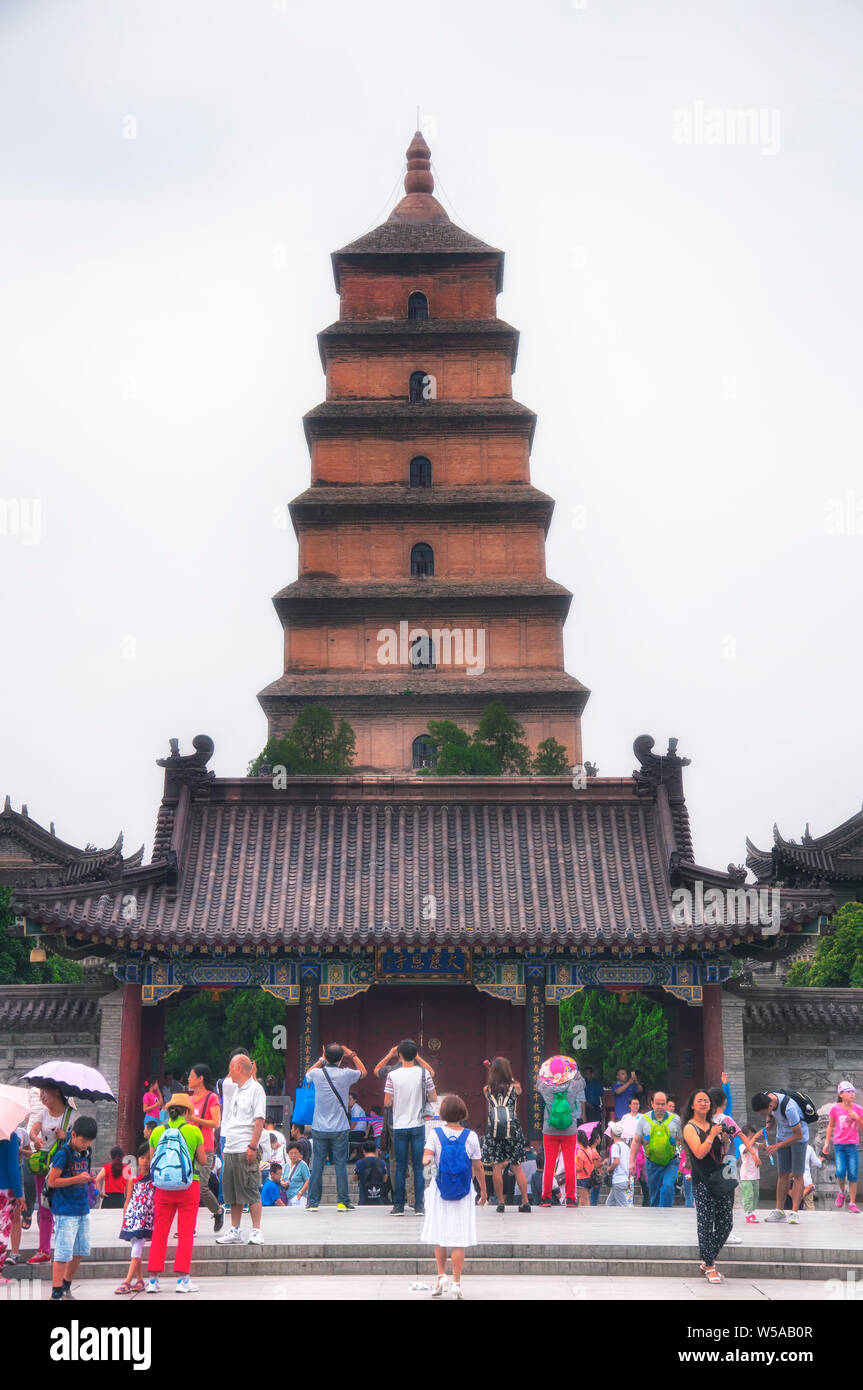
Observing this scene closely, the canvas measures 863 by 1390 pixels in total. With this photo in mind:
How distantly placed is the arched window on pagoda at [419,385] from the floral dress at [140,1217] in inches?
1463

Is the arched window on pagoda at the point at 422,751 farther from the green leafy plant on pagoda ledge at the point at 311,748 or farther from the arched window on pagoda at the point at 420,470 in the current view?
the arched window on pagoda at the point at 420,470

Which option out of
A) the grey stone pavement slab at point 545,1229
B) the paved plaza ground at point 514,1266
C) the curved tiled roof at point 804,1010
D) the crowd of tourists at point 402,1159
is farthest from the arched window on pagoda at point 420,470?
the paved plaza ground at point 514,1266

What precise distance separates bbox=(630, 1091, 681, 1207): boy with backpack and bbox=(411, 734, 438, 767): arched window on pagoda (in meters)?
26.5

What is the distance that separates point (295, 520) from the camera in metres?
44.3

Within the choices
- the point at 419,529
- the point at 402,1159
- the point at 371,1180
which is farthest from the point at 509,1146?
the point at 419,529

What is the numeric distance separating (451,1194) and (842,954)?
24040 millimetres

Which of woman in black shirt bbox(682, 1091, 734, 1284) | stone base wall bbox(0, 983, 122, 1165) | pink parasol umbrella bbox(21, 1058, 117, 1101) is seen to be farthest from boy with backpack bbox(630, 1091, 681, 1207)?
stone base wall bbox(0, 983, 122, 1165)

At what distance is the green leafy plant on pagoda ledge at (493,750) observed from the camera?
37094 mm

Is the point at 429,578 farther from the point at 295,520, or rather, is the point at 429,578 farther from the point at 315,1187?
the point at 315,1187

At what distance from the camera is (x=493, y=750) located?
37.9 meters

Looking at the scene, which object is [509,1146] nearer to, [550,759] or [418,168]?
[550,759]

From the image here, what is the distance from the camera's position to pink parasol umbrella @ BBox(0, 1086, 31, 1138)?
10.5 meters

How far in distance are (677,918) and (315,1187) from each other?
7.91m
